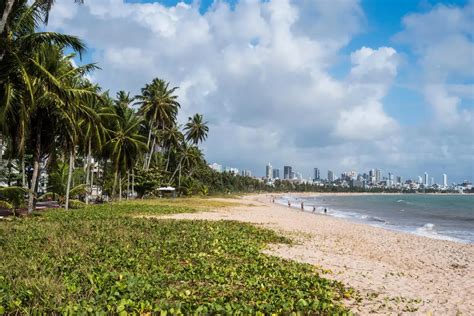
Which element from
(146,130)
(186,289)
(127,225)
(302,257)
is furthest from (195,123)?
(186,289)

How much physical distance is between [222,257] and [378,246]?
9743 mm

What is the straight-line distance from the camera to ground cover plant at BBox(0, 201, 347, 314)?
5578 millimetres

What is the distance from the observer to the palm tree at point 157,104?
49344mm

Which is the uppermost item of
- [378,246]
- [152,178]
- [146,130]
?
[146,130]

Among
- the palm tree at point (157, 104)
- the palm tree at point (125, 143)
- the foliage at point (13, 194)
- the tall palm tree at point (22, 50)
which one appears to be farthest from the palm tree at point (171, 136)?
the tall palm tree at point (22, 50)

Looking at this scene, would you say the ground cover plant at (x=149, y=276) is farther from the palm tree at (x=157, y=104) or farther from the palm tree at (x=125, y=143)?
the palm tree at (x=157, y=104)

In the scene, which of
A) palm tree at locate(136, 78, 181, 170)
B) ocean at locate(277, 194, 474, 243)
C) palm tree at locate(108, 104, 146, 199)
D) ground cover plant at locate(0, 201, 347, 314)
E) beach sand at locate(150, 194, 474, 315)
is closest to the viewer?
ground cover plant at locate(0, 201, 347, 314)

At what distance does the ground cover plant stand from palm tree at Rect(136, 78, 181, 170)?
37.3 metres

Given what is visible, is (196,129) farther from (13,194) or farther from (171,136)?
(13,194)

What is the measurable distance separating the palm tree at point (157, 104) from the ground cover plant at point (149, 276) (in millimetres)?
37269

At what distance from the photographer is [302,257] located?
12008 millimetres

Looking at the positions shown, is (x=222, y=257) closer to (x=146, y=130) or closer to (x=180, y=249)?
(x=180, y=249)

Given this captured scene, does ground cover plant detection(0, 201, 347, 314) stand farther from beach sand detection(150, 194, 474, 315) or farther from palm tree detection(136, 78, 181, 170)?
palm tree detection(136, 78, 181, 170)

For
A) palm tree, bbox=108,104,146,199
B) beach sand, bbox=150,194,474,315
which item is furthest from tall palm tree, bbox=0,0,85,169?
palm tree, bbox=108,104,146,199
